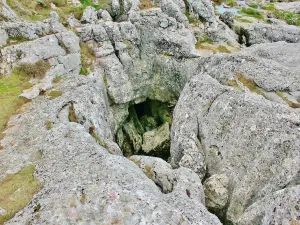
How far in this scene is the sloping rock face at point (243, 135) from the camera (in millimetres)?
20828

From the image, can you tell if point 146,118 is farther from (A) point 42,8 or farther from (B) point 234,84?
(A) point 42,8

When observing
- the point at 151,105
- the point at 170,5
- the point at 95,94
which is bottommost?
the point at 151,105

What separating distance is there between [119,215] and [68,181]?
450cm

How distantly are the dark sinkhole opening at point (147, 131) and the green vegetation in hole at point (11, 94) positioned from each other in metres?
16.2

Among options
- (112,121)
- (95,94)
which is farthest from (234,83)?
(112,121)

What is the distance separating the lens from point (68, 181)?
18.3 metres

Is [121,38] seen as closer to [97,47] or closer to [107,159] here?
[97,47]

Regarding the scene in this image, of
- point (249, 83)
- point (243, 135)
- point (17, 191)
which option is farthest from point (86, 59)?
point (17, 191)

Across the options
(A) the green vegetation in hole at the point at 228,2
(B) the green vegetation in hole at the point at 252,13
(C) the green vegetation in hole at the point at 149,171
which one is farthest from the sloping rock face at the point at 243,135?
(A) the green vegetation in hole at the point at 228,2

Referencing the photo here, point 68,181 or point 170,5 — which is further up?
point 170,5

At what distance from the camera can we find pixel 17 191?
18422 mm

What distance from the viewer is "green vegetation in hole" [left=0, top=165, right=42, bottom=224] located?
17.1m

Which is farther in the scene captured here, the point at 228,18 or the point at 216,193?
the point at 228,18

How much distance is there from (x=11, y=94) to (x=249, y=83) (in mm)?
26378
